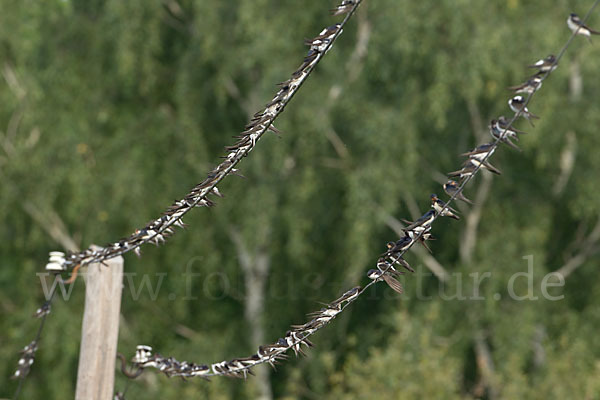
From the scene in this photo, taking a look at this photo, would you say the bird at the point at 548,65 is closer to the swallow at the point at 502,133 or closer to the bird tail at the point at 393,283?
the swallow at the point at 502,133

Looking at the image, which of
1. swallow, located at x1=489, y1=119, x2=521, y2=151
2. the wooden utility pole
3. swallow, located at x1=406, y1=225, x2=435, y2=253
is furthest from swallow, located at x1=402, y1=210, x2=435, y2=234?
the wooden utility pole

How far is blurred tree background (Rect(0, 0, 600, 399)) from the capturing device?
8.75m

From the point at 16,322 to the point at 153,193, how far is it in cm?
248

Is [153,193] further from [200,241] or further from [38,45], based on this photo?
[38,45]

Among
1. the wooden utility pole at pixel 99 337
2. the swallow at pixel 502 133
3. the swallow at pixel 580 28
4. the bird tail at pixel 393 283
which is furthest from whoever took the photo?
the wooden utility pole at pixel 99 337

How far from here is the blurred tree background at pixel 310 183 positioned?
875 centimetres

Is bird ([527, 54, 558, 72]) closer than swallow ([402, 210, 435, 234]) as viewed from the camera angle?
Yes

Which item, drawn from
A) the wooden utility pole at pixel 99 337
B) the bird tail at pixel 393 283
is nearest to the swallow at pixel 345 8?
the bird tail at pixel 393 283

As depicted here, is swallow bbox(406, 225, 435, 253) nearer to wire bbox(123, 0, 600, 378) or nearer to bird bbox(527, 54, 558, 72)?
wire bbox(123, 0, 600, 378)

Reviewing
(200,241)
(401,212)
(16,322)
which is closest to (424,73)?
(401,212)

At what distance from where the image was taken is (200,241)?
32.4 ft

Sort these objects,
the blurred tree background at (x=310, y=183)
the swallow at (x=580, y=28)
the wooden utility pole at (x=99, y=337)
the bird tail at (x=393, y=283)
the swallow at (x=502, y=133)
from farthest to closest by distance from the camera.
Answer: the blurred tree background at (x=310, y=183), the wooden utility pole at (x=99, y=337), the bird tail at (x=393, y=283), the swallow at (x=502, y=133), the swallow at (x=580, y=28)

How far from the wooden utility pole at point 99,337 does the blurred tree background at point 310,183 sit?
4.99 meters

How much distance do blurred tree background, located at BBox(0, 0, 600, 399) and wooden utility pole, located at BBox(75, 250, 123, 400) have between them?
196 inches
